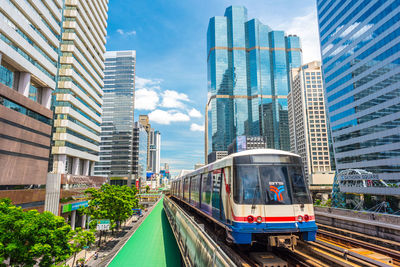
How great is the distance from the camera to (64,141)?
147ft

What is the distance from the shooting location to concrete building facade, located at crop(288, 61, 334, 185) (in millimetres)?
129375

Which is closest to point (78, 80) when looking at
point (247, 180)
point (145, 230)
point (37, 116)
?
point (37, 116)

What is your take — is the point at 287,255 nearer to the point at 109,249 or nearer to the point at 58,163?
the point at 109,249

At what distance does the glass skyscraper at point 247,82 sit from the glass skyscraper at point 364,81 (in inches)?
4485

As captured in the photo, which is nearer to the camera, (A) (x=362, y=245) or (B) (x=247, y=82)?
(A) (x=362, y=245)

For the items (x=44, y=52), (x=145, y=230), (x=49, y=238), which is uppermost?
(x=44, y=52)

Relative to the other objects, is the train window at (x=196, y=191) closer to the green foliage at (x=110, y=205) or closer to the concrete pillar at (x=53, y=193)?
the green foliage at (x=110, y=205)

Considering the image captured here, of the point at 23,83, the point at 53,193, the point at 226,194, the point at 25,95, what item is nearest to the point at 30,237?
the point at 226,194

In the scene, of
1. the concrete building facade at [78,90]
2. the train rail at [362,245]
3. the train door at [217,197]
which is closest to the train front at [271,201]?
the train door at [217,197]

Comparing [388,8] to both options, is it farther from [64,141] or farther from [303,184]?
[64,141]

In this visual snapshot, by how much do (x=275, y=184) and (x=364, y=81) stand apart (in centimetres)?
5571

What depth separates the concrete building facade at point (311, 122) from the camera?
129375 mm

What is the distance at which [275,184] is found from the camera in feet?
32.9

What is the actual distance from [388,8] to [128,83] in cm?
11210
